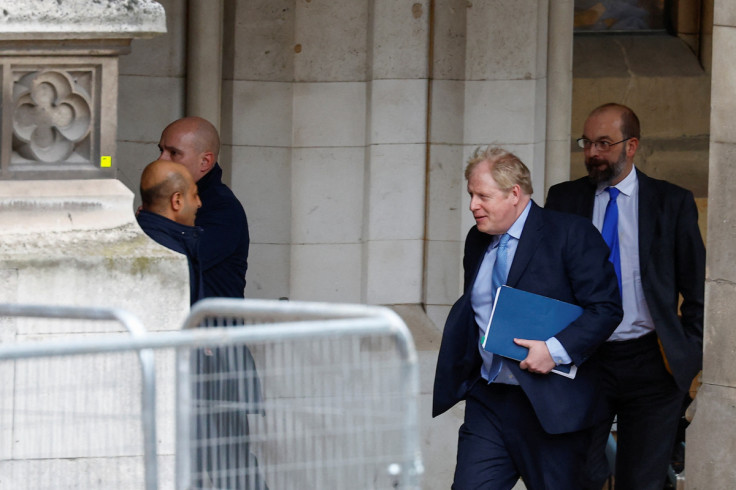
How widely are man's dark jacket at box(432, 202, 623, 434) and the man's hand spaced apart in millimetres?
56

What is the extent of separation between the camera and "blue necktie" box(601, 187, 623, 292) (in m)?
6.04

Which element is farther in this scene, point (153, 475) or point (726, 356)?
point (726, 356)

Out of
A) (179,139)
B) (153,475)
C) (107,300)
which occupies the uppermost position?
(179,139)

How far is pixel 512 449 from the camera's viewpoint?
5.41m

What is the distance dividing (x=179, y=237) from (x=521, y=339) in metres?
1.23

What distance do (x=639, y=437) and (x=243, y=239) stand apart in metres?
1.75

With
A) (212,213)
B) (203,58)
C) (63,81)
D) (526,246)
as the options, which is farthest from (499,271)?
(203,58)

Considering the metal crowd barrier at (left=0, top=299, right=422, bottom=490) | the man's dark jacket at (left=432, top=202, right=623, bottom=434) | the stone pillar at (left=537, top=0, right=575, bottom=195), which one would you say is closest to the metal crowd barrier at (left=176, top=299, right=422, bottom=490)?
the metal crowd barrier at (left=0, top=299, right=422, bottom=490)

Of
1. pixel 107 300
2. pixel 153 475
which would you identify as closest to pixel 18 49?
pixel 107 300

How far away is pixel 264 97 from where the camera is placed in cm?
779

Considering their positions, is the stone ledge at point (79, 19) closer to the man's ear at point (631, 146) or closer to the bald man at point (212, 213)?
the bald man at point (212, 213)

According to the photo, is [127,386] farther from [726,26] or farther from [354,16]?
[354,16]

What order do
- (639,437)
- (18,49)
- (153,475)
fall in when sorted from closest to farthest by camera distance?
(153,475)
(18,49)
(639,437)

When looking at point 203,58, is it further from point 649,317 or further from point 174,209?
point 649,317
